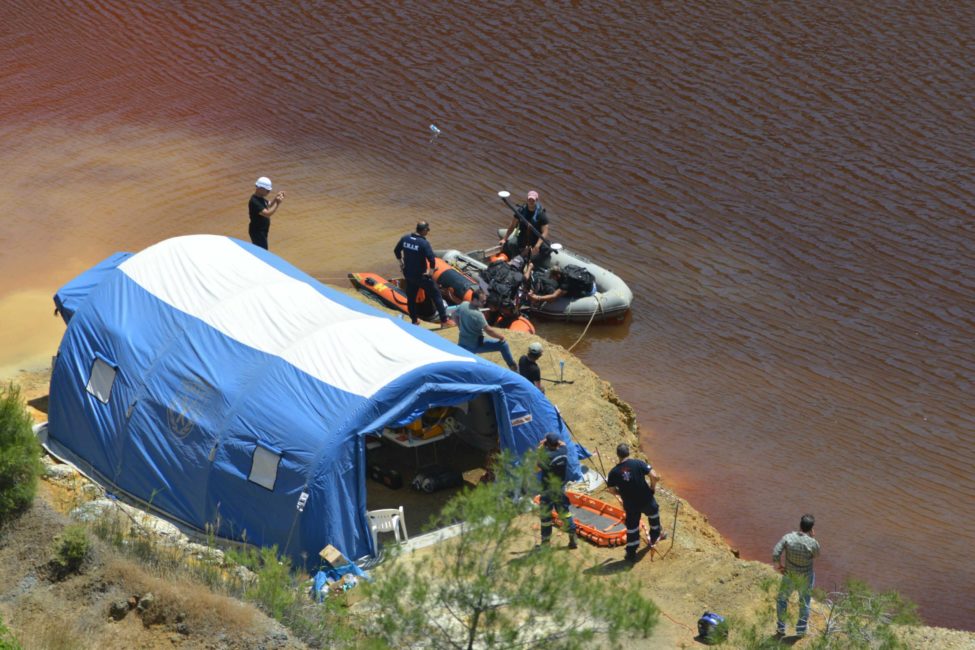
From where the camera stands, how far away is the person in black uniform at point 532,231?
1970 centimetres

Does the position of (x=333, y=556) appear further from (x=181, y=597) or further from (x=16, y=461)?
(x=16, y=461)

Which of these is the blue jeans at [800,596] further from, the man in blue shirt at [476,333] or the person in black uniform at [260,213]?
the person in black uniform at [260,213]

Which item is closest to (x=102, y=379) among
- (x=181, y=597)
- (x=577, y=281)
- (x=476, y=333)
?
(x=476, y=333)

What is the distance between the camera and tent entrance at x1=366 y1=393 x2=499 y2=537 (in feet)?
43.9

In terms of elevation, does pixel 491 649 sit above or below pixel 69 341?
above

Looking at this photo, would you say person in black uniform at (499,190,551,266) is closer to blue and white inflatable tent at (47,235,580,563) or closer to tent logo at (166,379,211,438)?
blue and white inflatable tent at (47,235,580,563)

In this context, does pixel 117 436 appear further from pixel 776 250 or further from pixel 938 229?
pixel 938 229

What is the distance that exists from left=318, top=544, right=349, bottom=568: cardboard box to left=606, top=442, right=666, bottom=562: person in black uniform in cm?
279

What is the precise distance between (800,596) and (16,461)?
725 cm

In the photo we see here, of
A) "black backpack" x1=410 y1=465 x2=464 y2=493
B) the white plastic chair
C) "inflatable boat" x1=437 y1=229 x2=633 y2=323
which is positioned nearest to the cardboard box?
the white plastic chair

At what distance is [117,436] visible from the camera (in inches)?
528

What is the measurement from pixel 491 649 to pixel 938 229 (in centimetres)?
1745

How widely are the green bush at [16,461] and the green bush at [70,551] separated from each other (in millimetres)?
950

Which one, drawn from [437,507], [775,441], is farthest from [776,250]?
[437,507]
